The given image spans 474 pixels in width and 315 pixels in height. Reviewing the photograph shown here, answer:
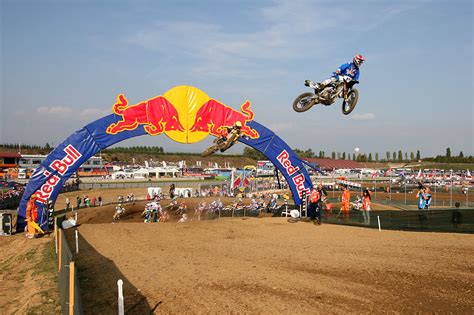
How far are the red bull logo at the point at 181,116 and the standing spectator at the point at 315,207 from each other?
4.97m

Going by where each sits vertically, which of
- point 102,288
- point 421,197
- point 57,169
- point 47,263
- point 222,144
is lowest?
point 47,263

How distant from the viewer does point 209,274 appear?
9.31 metres

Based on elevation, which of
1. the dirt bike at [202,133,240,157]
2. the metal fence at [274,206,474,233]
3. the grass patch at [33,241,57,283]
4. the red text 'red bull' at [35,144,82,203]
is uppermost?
the dirt bike at [202,133,240,157]

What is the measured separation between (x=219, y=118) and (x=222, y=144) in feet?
12.3

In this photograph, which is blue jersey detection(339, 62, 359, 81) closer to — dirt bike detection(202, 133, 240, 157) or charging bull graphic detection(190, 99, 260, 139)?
dirt bike detection(202, 133, 240, 157)

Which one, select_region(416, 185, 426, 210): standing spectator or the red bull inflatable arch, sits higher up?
the red bull inflatable arch

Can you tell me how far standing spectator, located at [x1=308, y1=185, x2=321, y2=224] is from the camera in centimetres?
1719

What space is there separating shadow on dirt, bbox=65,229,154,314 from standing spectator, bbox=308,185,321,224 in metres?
9.46

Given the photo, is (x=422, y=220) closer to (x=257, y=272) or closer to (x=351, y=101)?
(x=351, y=101)

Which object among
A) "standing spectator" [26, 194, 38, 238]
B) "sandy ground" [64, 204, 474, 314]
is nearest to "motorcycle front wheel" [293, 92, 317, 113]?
"sandy ground" [64, 204, 474, 314]

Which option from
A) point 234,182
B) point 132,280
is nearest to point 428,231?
point 132,280

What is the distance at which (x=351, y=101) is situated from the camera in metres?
11.9

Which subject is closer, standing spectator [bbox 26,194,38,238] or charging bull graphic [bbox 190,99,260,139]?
standing spectator [bbox 26,194,38,238]

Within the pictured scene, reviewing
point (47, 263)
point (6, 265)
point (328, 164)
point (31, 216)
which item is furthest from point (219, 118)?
point (328, 164)
